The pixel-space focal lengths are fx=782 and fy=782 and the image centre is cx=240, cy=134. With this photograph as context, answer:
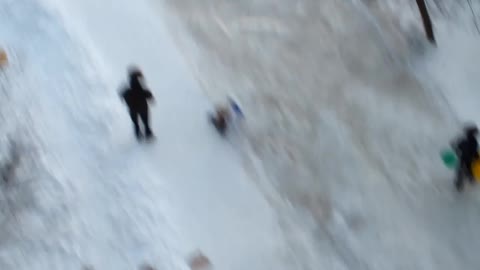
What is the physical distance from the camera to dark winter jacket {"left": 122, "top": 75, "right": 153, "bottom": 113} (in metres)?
9.99

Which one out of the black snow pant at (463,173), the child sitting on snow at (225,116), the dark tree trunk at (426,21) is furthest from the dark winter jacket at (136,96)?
the dark tree trunk at (426,21)

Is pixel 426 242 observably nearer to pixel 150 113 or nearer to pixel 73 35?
pixel 150 113

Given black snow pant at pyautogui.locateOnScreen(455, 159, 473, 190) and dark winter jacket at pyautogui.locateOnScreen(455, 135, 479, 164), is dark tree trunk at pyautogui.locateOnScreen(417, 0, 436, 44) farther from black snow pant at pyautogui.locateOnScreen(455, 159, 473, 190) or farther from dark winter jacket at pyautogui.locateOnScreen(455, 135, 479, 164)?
black snow pant at pyautogui.locateOnScreen(455, 159, 473, 190)

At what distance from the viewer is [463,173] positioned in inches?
388

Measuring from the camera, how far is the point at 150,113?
36.1 feet

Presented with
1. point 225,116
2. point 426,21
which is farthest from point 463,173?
point 225,116

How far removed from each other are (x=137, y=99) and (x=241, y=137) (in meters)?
1.54

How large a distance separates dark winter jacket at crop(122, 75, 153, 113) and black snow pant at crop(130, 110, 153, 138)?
1.9 inches

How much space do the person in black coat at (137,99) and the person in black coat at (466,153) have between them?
3.99 m

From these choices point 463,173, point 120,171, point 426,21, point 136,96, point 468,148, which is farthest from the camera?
point 426,21

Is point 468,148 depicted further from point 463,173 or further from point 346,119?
point 346,119

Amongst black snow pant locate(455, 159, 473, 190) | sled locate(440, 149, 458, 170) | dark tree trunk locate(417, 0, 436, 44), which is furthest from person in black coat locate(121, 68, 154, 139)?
dark tree trunk locate(417, 0, 436, 44)

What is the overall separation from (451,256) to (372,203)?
3.85 ft

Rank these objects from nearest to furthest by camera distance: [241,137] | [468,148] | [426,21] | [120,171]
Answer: [468,148] < [120,171] < [241,137] < [426,21]
